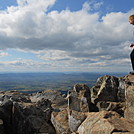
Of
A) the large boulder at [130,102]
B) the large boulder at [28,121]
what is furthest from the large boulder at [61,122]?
the large boulder at [130,102]

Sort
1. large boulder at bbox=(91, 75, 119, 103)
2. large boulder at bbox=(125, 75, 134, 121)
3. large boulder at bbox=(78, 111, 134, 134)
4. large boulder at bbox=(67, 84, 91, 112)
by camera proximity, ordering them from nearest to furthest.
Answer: large boulder at bbox=(78, 111, 134, 134) → large boulder at bbox=(125, 75, 134, 121) → large boulder at bbox=(67, 84, 91, 112) → large boulder at bbox=(91, 75, 119, 103)

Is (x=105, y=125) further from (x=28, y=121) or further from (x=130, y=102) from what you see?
(x=28, y=121)

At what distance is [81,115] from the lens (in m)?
13.2

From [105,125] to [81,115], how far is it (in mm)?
3913

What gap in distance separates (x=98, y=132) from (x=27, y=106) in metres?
9.93

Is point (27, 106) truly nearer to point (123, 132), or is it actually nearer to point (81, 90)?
point (81, 90)

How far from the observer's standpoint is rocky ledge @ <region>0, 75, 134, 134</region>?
10.3m

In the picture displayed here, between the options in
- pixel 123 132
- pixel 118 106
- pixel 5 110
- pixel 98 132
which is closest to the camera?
pixel 123 132

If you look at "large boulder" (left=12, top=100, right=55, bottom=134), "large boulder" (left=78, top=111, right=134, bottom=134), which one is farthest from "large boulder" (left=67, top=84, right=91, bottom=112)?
"large boulder" (left=78, top=111, right=134, bottom=134)

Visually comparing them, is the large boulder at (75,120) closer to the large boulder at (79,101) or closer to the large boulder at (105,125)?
the large boulder at (105,125)

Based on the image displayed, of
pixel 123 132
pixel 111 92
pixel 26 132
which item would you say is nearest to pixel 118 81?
pixel 111 92

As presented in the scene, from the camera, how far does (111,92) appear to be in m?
19.5

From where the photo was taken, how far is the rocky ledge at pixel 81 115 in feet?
33.8

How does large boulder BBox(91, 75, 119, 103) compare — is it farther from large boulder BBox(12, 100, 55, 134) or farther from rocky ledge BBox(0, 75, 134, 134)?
large boulder BBox(12, 100, 55, 134)
